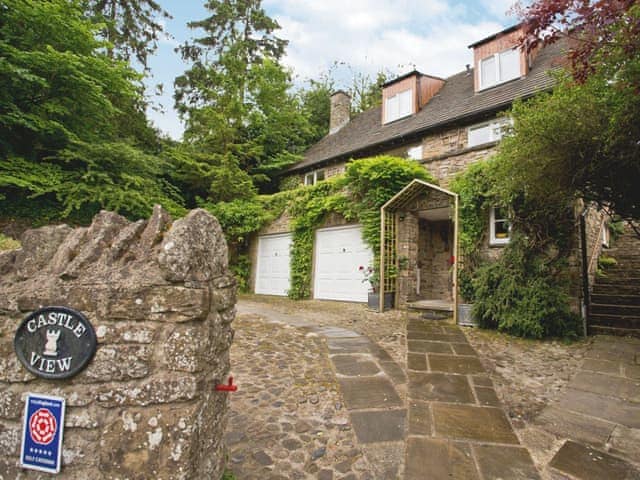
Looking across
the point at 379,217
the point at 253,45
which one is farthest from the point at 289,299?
the point at 253,45

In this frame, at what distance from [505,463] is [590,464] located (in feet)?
1.70

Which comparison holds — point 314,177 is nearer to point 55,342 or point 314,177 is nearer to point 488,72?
point 488,72

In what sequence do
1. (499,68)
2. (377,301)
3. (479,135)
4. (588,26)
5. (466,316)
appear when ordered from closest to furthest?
(588,26), (466,316), (377,301), (479,135), (499,68)

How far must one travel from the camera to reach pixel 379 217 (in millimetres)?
7676

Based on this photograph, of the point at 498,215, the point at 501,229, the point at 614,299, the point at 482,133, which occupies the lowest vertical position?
the point at 614,299

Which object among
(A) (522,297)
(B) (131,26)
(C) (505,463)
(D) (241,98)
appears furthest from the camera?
(D) (241,98)

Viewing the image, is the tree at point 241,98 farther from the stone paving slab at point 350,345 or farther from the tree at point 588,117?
the tree at point 588,117

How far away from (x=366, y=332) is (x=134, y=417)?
13.5 ft

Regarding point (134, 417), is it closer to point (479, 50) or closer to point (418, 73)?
point (479, 50)

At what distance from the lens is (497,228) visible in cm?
636

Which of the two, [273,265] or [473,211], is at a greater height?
[473,211]

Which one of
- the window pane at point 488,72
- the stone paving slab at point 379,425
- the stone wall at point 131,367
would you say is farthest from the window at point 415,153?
the stone wall at point 131,367

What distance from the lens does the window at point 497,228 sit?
20.3 feet

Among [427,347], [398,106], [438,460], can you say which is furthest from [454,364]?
[398,106]
